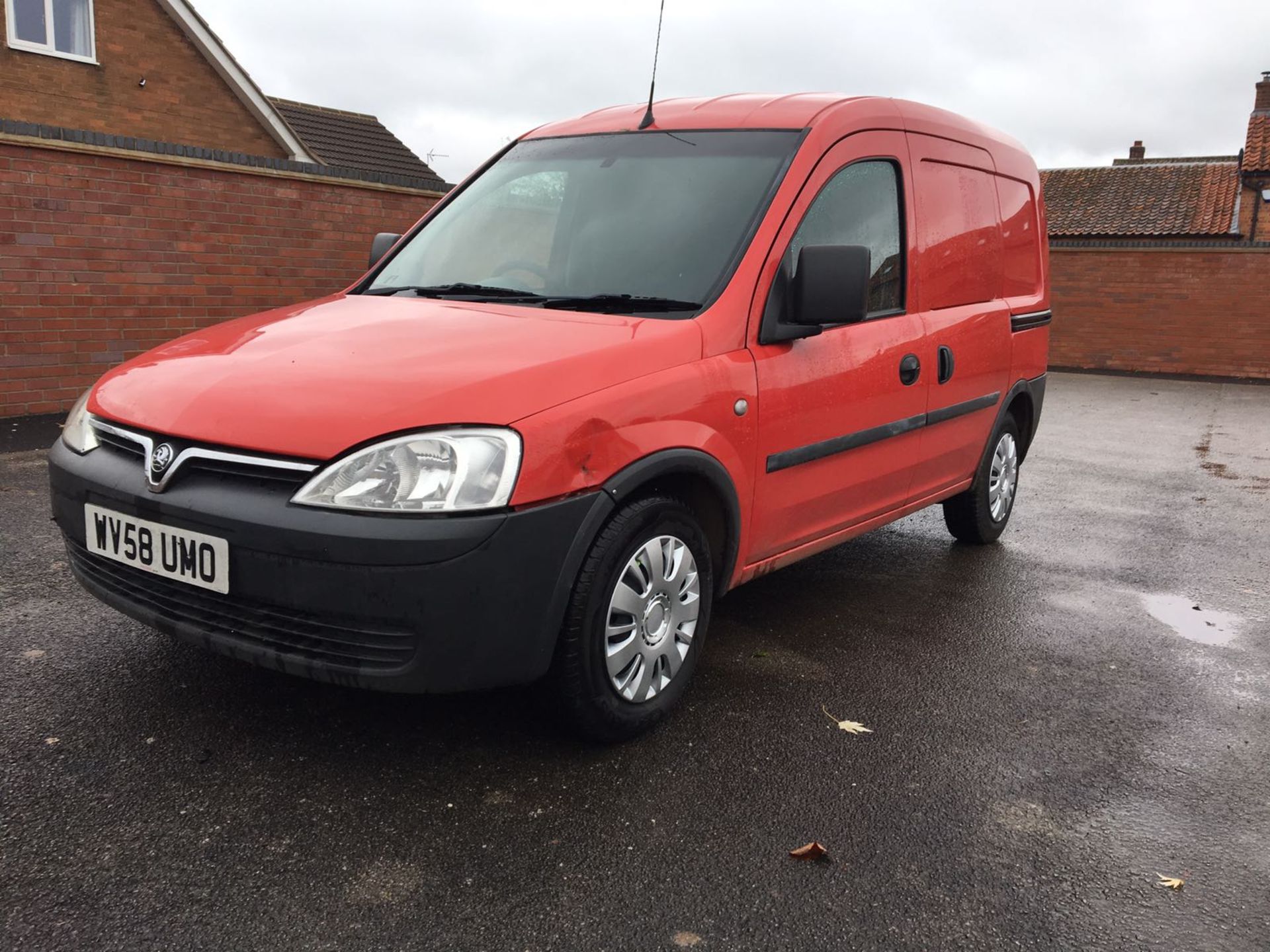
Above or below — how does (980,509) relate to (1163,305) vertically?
below

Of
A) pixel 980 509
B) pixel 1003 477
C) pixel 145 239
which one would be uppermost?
pixel 145 239

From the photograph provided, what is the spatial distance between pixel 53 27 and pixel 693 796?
1709 centimetres

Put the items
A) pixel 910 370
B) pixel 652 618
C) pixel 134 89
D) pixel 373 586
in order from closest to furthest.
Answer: pixel 373 586 < pixel 652 618 < pixel 910 370 < pixel 134 89

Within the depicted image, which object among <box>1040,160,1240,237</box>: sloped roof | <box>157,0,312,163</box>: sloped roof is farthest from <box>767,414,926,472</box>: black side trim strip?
<box>1040,160,1240,237</box>: sloped roof

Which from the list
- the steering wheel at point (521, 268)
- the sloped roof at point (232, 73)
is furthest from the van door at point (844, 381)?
the sloped roof at point (232, 73)

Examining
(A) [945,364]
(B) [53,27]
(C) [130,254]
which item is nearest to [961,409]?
(A) [945,364]

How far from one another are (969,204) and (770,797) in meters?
2.95

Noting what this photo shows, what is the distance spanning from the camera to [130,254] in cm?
826

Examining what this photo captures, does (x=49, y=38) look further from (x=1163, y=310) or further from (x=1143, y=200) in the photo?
(x=1143, y=200)

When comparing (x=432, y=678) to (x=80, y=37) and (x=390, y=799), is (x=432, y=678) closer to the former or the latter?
(x=390, y=799)

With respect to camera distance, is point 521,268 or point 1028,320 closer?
point 521,268

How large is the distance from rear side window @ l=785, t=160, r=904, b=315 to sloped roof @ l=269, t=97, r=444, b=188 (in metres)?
16.5

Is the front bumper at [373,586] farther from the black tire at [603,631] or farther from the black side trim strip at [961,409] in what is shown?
the black side trim strip at [961,409]

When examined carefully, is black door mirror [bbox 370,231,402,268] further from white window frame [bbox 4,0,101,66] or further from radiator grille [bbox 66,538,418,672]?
white window frame [bbox 4,0,101,66]
